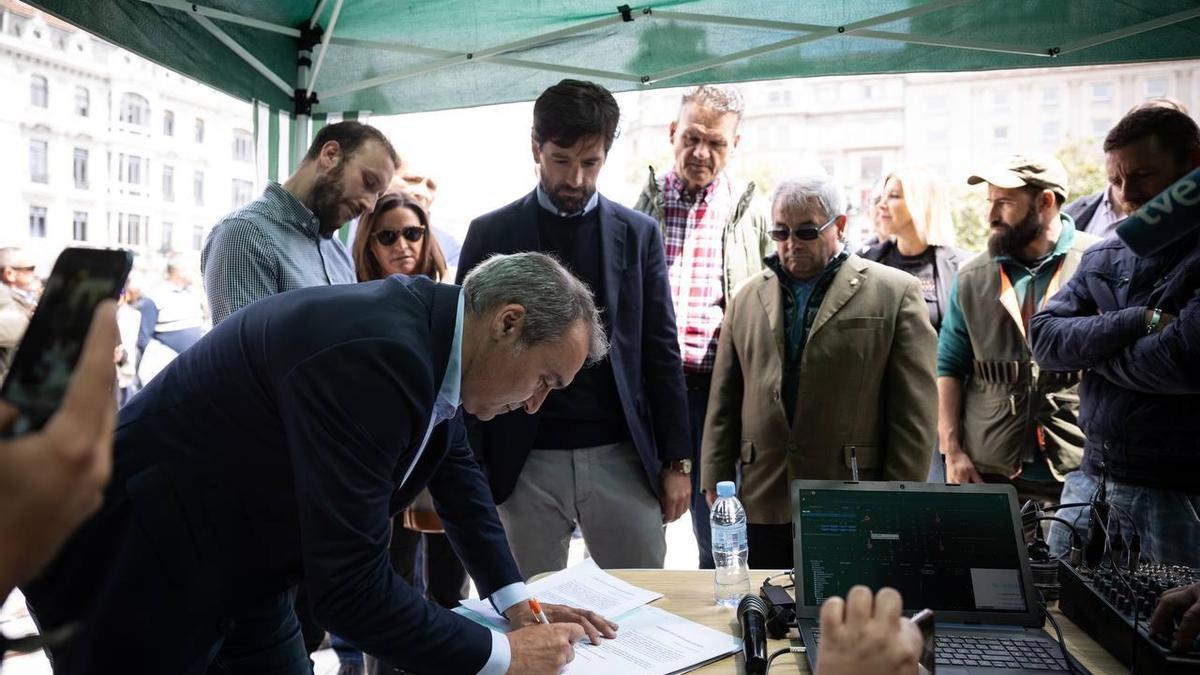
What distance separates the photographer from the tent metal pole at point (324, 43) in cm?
300

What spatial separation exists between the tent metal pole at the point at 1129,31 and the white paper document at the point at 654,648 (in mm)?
2369

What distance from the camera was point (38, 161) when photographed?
12.2 meters

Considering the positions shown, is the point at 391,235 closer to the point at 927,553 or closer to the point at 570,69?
the point at 570,69

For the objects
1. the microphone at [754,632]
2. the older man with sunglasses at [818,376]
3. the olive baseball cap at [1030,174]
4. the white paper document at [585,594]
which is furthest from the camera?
the olive baseball cap at [1030,174]

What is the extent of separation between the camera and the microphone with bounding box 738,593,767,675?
134cm

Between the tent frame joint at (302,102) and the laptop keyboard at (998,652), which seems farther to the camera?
the tent frame joint at (302,102)

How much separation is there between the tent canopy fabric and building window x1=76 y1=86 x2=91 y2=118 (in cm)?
1132

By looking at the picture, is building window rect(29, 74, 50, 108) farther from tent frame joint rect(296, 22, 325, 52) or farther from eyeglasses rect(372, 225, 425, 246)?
eyeglasses rect(372, 225, 425, 246)

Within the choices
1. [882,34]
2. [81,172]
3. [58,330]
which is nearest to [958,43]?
[882,34]

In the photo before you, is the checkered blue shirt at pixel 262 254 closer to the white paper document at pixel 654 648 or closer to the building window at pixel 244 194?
the building window at pixel 244 194

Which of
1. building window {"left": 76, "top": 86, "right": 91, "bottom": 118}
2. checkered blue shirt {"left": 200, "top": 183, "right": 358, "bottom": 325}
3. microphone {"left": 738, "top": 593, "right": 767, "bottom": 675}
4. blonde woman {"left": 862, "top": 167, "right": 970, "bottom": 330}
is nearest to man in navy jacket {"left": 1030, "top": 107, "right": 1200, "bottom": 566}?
microphone {"left": 738, "top": 593, "right": 767, "bottom": 675}

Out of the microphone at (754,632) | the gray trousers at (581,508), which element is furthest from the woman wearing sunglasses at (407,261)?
the microphone at (754,632)

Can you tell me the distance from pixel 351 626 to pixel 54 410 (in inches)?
30.7

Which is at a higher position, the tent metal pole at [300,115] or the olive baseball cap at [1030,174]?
the tent metal pole at [300,115]
